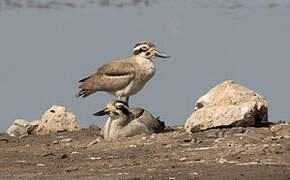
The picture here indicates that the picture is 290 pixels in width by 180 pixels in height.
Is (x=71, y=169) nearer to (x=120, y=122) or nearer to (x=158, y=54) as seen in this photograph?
(x=120, y=122)

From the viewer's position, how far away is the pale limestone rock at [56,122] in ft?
60.1

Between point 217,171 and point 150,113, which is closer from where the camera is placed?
point 217,171

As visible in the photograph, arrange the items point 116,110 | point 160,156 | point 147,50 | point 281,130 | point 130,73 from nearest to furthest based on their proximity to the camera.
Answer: point 160,156 → point 281,130 → point 116,110 → point 130,73 → point 147,50

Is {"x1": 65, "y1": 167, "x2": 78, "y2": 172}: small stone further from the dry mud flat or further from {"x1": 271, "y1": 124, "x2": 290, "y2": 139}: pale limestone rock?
{"x1": 271, "y1": 124, "x2": 290, "y2": 139}: pale limestone rock

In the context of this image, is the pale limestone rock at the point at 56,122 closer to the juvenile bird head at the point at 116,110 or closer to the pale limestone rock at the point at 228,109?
the juvenile bird head at the point at 116,110

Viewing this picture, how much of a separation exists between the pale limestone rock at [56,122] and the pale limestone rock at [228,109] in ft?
11.6

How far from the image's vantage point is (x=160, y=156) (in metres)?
12.8

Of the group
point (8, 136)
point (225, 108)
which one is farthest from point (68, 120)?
point (225, 108)

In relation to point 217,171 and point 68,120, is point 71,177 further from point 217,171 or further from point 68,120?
point 68,120

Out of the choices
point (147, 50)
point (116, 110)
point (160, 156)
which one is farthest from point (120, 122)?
point (160, 156)

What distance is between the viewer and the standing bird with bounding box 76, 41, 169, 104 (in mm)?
16891

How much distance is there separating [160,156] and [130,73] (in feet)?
14.4

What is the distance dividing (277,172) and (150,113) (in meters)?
5.97

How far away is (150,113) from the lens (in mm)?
16219
